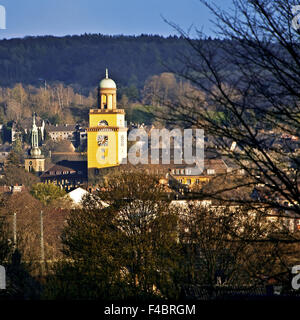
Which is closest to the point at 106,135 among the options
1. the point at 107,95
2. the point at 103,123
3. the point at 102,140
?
the point at 102,140

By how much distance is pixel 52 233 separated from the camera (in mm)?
30016

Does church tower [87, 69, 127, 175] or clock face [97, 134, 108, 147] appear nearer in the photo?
church tower [87, 69, 127, 175]

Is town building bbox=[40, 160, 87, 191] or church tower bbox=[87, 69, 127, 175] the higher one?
church tower bbox=[87, 69, 127, 175]

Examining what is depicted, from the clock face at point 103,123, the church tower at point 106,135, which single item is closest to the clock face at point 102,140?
the church tower at point 106,135

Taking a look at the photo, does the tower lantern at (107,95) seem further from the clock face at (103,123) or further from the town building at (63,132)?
the town building at (63,132)

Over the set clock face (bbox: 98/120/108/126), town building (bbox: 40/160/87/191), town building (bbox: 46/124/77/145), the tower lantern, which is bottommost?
town building (bbox: 40/160/87/191)

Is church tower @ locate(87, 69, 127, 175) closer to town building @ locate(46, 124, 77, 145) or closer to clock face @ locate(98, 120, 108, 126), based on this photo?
clock face @ locate(98, 120, 108, 126)

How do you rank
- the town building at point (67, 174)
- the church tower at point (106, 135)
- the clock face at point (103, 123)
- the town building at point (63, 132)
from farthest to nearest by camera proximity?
the town building at point (63, 132)
the clock face at point (103, 123)
the town building at point (67, 174)
the church tower at point (106, 135)

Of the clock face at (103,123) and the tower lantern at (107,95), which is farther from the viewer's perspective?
the tower lantern at (107,95)

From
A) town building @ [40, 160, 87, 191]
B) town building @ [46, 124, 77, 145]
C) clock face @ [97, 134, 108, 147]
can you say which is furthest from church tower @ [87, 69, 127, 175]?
town building @ [46, 124, 77, 145]

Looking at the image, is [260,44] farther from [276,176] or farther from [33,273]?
[33,273]

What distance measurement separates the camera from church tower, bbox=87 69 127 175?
7506 cm

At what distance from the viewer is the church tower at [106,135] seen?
75062 millimetres

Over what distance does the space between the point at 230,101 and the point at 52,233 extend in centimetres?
2518
